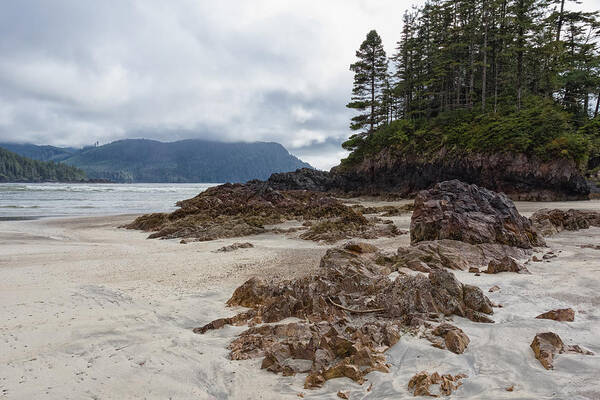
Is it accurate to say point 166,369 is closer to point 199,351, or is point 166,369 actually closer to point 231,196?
point 199,351

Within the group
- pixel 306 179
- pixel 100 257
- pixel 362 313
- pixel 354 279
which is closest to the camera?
pixel 362 313

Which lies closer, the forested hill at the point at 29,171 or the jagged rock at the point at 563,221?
the jagged rock at the point at 563,221

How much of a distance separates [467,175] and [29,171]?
170973 mm

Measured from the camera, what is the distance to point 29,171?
447 feet

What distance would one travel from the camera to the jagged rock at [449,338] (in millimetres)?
3281

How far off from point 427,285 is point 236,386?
283 cm

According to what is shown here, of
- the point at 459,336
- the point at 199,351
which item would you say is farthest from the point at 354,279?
the point at 199,351

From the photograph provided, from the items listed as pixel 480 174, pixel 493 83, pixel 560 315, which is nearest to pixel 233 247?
pixel 560 315

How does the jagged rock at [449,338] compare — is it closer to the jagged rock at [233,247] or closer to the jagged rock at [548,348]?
the jagged rock at [548,348]

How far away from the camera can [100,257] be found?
29.9 ft

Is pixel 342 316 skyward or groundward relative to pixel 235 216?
groundward

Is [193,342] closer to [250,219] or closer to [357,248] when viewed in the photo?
[357,248]

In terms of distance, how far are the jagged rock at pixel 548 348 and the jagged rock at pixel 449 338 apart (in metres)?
0.61

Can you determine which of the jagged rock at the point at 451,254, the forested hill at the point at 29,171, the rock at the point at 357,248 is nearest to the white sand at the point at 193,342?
the jagged rock at the point at 451,254
